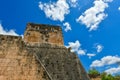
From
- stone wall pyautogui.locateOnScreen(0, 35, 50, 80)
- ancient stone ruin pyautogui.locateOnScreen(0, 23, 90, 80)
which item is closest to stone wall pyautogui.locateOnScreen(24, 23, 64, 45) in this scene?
ancient stone ruin pyautogui.locateOnScreen(0, 23, 90, 80)

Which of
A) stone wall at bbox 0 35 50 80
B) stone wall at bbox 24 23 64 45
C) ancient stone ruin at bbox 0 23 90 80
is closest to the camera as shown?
stone wall at bbox 0 35 50 80

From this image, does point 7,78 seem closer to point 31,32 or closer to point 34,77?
point 34,77

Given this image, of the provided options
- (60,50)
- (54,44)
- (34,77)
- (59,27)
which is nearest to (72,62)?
(60,50)

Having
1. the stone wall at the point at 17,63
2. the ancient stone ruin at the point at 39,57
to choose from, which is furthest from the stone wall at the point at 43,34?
the stone wall at the point at 17,63

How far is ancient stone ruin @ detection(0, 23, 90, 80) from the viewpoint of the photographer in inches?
337

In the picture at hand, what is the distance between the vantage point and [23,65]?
28.4 ft

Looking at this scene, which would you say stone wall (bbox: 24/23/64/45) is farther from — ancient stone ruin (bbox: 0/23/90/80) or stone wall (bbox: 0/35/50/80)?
stone wall (bbox: 0/35/50/80)

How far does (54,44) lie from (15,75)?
776 cm

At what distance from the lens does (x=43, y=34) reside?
16.9 metres

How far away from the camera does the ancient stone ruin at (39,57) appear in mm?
8570

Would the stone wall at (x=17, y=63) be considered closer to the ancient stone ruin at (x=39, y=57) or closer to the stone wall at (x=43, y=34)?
the ancient stone ruin at (x=39, y=57)

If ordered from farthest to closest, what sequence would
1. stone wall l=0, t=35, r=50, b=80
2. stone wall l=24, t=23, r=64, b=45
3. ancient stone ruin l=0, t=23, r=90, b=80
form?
stone wall l=24, t=23, r=64, b=45 → ancient stone ruin l=0, t=23, r=90, b=80 → stone wall l=0, t=35, r=50, b=80

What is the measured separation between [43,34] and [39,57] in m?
3.37

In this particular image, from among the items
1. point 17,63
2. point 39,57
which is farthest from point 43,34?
point 17,63
